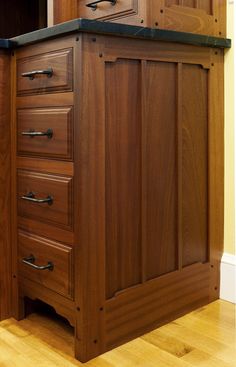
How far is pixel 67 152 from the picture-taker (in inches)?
50.3

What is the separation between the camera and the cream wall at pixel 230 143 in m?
1.65

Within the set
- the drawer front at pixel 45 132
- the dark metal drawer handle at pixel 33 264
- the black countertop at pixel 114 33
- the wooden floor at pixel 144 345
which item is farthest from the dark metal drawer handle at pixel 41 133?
the wooden floor at pixel 144 345


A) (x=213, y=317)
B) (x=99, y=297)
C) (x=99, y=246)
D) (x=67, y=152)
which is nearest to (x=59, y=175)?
(x=67, y=152)

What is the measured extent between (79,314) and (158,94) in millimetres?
691

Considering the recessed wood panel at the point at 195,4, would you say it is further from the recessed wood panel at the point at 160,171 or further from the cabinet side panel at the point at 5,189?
the cabinet side panel at the point at 5,189

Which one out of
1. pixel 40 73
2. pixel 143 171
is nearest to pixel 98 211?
pixel 143 171

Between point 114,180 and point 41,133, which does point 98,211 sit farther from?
point 41,133

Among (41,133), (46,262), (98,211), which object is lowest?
(46,262)

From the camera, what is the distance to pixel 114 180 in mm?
1331

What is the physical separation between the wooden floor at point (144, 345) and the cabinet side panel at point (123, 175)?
0.19 metres

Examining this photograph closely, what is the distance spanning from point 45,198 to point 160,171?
0.37 m

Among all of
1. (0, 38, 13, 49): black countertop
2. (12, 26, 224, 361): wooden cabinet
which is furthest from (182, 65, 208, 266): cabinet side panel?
(0, 38, 13, 49): black countertop

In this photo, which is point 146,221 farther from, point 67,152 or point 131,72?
point 131,72

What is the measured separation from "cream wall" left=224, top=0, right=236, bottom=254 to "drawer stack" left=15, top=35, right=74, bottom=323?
66 cm
